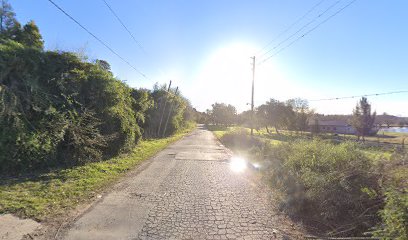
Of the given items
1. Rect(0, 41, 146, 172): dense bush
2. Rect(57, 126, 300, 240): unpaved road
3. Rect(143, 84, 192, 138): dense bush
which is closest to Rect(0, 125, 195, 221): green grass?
Rect(57, 126, 300, 240): unpaved road

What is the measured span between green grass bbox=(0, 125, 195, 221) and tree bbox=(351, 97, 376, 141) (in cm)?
5762

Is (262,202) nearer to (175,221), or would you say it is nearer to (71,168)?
(175,221)

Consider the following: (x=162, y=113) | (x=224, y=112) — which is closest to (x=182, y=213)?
(x=162, y=113)

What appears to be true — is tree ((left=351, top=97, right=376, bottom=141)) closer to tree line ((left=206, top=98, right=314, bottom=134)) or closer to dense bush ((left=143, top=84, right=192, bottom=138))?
tree line ((left=206, top=98, right=314, bottom=134))

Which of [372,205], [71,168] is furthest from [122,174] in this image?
[372,205]

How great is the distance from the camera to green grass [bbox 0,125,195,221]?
520cm

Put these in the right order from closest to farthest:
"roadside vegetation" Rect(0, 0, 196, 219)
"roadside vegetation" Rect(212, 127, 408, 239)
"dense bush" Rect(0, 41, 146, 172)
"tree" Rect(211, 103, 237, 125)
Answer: "roadside vegetation" Rect(212, 127, 408, 239), "roadside vegetation" Rect(0, 0, 196, 219), "dense bush" Rect(0, 41, 146, 172), "tree" Rect(211, 103, 237, 125)

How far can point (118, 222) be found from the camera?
4.90 metres

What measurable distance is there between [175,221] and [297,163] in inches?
195

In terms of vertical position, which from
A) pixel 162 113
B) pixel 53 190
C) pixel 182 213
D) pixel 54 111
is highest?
pixel 162 113

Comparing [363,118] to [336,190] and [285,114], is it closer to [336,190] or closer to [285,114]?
[285,114]

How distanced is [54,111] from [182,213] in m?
6.26

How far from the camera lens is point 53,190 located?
21.5ft

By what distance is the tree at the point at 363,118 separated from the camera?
177ft
